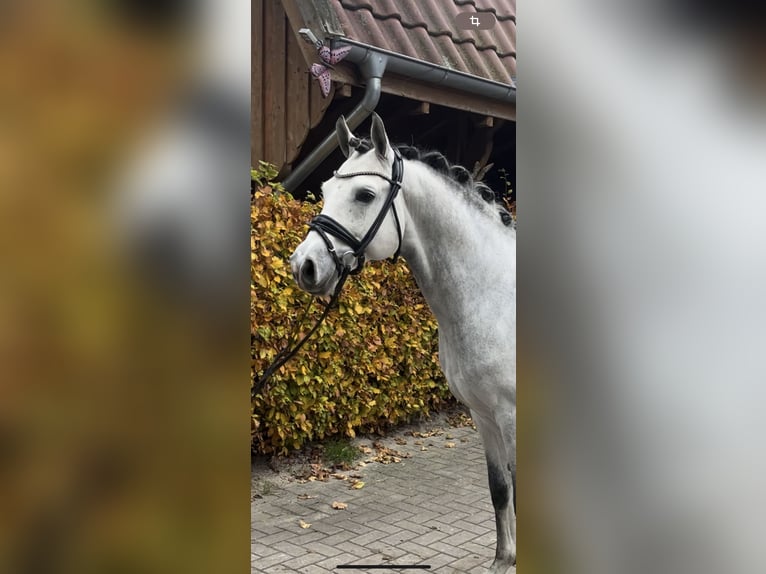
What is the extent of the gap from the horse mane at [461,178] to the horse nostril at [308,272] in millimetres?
586

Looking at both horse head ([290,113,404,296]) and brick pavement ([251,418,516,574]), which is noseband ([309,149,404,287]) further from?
brick pavement ([251,418,516,574])

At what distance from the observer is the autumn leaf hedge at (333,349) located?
14.8ft

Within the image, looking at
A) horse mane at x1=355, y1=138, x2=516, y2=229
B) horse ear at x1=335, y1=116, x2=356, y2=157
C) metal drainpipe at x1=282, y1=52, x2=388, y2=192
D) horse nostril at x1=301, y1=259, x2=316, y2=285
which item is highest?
metal drainpipe at x1=282, y1=52, x2=388, y2=192

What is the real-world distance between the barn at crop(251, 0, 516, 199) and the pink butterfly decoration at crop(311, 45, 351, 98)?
28 millimetres

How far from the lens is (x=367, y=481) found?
4918 mm

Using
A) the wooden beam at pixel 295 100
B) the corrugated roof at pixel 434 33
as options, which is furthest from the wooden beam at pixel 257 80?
the corrugated roof at pixel 434 33

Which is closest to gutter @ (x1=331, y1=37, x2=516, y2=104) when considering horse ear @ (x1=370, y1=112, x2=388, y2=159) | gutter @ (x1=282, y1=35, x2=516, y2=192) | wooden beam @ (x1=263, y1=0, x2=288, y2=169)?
gutter @ (x1=282, y1=35, x2=516, y2=192)

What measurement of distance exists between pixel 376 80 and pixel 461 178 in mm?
2288

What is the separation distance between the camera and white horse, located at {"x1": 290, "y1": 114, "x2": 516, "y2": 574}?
9.17 ft

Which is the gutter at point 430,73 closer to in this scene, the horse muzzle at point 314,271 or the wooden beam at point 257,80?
the wooden beam at point 257,80

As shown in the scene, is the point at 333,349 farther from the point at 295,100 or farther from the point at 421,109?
the point at 421,109
